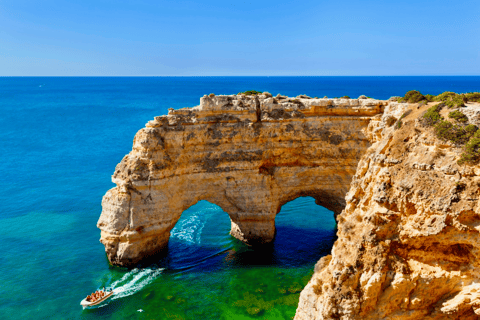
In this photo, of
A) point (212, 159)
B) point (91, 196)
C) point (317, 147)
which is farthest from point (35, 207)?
point (317, 147)

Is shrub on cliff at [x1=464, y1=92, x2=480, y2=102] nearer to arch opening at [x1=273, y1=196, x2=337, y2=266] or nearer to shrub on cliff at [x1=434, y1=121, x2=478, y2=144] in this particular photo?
shrub on cliff at [x1=434, y1=121, x2=478, y2=144]

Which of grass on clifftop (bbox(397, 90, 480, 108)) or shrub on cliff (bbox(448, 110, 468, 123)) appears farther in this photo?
grass on clifftop (bbox(397, 90, 480, 108))

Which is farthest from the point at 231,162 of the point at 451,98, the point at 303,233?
the point at 451,98

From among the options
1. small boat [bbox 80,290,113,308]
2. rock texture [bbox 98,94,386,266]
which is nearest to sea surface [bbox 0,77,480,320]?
small boat [bbox 80,290,113,308]

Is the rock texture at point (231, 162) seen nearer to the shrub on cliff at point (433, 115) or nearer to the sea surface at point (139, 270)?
the sea surface at point (139, 270)

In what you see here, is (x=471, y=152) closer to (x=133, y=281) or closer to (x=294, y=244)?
(x=294, y=244)

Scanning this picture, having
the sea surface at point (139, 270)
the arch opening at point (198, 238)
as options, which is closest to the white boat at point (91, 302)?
the sea surface at point (139, 270)

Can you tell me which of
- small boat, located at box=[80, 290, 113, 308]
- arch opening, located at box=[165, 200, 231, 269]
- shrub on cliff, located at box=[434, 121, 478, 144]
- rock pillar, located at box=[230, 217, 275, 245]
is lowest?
small boat, located at box=[80, 290, 113, 308]
